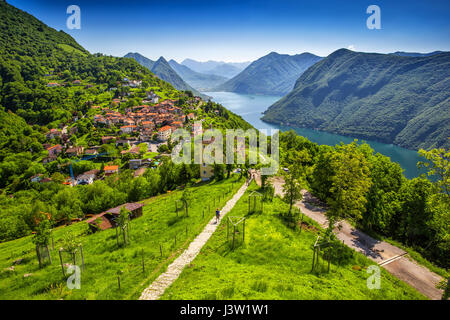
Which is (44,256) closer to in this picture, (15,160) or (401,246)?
(401,246)

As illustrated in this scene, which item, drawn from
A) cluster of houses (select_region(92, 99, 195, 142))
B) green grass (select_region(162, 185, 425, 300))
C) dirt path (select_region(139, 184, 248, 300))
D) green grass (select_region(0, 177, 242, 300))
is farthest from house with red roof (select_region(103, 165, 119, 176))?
green grass (select_region(162, 185, 425, 300))

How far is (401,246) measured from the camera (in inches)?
942

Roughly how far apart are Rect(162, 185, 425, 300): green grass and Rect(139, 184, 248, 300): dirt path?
1.65 ft

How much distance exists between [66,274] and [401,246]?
31.3m

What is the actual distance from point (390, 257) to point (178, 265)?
20.7 metres

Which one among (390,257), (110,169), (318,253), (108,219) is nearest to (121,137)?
(110,169)

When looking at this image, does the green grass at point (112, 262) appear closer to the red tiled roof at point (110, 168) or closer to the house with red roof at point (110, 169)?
the house with red roof at point (110, 169)

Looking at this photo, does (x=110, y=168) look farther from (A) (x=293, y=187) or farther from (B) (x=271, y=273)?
(B) (x=271, y=273)

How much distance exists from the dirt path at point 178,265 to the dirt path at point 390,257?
13381 millimetres

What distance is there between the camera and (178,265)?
16.6 metres

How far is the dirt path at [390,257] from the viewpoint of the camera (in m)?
18.8

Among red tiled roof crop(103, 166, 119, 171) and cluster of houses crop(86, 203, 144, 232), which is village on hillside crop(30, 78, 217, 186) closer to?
red tiled roof crop(103, 166, 119, 171)

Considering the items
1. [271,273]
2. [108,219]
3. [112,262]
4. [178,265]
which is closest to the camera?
[271,273]
